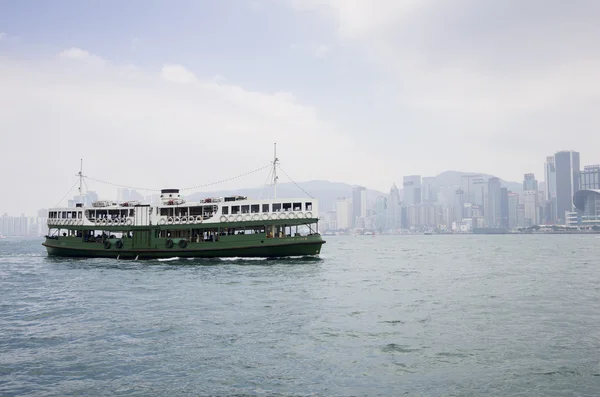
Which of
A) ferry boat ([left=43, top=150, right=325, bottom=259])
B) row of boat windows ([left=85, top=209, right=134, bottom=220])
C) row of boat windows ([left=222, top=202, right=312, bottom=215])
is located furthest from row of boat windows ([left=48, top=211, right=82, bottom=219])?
row of boat windows ([left=222, top=202, right=312, bottom=215])

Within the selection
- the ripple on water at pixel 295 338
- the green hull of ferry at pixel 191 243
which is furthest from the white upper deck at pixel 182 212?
the ripple on water at pixel 295 338

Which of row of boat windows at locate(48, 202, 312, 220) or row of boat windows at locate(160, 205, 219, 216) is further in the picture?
row of boat windows at locate(160, 205, 219, 216)

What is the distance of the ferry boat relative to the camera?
1873 inches

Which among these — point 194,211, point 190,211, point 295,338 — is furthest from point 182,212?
point 295,338

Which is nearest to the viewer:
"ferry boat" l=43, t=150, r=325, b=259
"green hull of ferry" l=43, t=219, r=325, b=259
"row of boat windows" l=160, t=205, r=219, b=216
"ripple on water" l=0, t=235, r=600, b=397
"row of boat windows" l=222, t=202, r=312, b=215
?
"ripple on water" l=0, t=235, r=600, b=397

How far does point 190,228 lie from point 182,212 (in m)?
2.49

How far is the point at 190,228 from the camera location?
164 feet

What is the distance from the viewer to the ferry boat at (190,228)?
47.6 meters

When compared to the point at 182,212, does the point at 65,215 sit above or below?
below

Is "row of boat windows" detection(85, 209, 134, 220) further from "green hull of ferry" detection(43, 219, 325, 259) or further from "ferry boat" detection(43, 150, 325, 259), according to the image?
"green hull of ferry" detection(43, 219, 325, 259)

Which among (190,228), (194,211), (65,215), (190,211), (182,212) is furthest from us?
(65,215)

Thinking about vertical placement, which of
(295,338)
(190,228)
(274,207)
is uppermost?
(274,207)

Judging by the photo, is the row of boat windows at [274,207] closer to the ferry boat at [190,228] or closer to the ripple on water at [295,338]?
the ferry boat at [190,228]

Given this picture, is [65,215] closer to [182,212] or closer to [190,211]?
[182,212]
